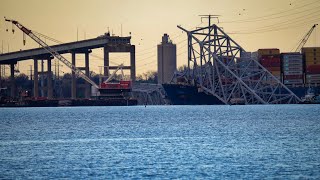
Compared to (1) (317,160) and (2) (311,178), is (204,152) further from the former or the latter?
(2) (311,178)

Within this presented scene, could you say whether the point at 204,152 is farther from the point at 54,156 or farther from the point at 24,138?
the point at 24,138

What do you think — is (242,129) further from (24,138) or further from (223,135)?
(24,138)

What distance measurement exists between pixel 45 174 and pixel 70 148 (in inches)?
903

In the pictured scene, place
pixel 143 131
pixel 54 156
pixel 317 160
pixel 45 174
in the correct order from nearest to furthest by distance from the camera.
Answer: pixel 45 174 < pixel 317 160 < pixel 54 156 < pixel 143 131

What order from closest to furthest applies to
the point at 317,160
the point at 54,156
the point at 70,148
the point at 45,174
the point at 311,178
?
the point at 311,178, the point at 45,174, the point at 317,160, the point at 54,156, the point at 70,148

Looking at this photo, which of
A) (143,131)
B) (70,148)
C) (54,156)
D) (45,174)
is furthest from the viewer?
(143,131)

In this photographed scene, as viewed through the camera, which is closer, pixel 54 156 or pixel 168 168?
pixel 168 168

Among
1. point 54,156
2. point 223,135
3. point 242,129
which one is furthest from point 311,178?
point 242,129

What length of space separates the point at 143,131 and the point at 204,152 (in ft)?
124

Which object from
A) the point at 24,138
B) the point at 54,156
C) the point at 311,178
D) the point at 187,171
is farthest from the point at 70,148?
the point at 311,178

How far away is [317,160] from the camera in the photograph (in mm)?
75500

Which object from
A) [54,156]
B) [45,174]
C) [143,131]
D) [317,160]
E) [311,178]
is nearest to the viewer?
[311,178]

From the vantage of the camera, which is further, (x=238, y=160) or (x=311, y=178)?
(x=238, y=160)

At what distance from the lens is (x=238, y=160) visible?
7712 cm
